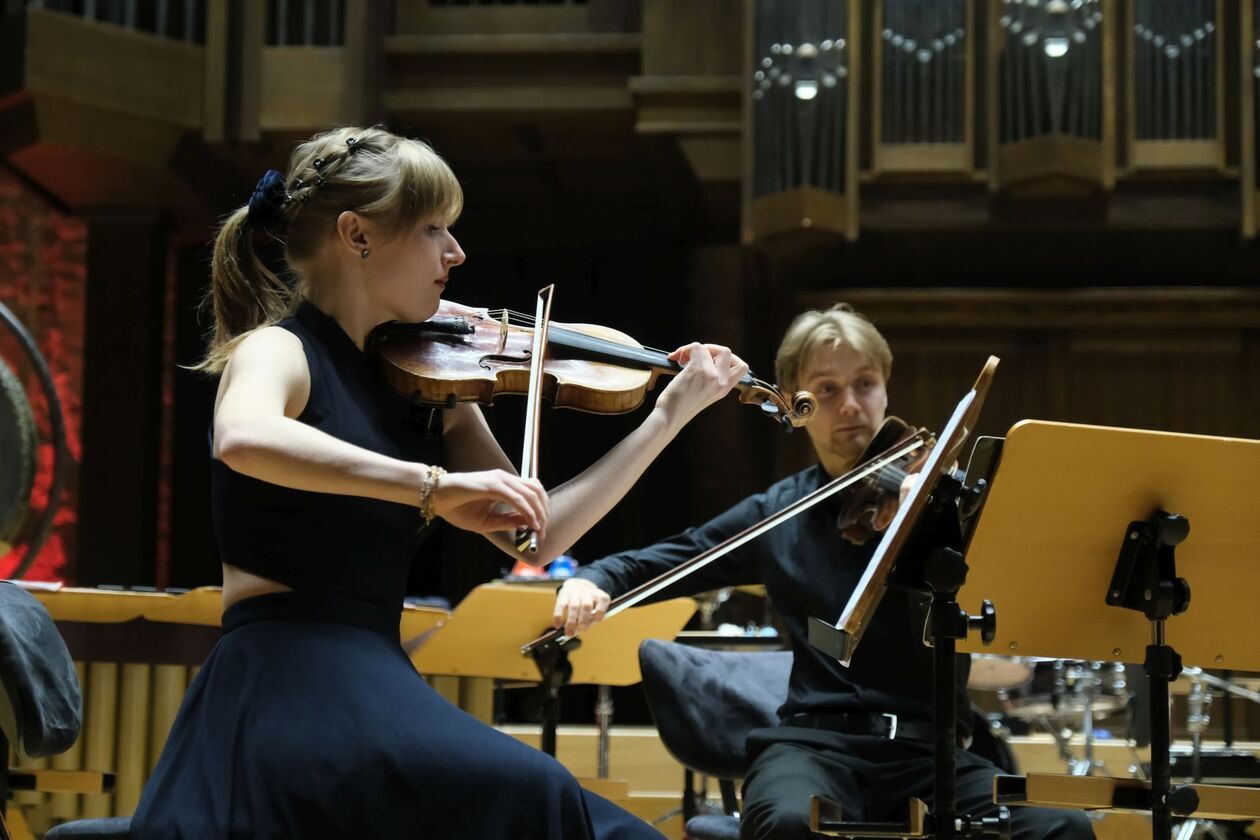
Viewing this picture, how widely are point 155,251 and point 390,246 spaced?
5.46 meters

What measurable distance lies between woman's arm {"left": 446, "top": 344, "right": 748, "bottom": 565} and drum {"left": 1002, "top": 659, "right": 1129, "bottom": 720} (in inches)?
131

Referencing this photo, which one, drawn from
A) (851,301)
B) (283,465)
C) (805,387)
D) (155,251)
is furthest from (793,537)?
(155,251)

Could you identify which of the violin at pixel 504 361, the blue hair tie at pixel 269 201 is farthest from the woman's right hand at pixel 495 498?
the blue hair tie at pixel 269 201

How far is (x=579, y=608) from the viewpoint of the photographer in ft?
8.75

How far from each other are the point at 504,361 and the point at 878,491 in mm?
985

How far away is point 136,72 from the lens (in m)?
6.33

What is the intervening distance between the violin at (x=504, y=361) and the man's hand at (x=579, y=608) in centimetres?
53

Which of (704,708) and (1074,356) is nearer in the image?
(704,708)

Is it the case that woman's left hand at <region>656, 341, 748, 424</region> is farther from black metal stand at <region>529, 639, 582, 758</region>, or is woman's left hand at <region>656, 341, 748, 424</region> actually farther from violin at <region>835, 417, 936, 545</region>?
black metal stand at <region>529, 639, 582, 758</region>

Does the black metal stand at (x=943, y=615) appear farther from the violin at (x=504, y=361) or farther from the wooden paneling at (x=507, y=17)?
the wooden paneling at (x=507, y=17)

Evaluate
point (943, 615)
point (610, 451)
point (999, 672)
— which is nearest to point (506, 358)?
point (610, 451)

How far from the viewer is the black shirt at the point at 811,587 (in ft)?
9.25

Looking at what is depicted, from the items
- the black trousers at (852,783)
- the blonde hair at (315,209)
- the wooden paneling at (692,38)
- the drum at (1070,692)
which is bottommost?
the drum at (1070,692)

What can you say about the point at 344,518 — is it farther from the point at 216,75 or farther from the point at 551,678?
the point at 216,75
